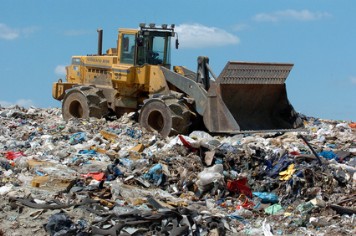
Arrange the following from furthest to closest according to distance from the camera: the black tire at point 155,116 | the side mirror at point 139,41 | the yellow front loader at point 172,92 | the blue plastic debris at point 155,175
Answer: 1. the side mirror at point 139,41
2. the black tire at point 155,116
3. the yellow front loader at point 172,92
4. the blue plastic debris at point 155,175

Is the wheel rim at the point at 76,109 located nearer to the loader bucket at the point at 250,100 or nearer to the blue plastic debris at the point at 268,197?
the loader bucket at the point at 250,100

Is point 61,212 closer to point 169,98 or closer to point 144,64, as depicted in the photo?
point 169,98

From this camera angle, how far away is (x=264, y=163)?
11.1m

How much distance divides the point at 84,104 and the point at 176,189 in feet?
26.4

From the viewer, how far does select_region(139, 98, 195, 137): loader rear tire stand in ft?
49.8

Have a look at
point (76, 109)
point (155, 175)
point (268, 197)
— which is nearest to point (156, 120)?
point (76, 109)

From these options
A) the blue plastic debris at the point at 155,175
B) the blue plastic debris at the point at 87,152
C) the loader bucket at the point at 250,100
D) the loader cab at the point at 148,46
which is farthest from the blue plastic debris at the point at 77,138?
the blue plastic debris at the point at 155,175

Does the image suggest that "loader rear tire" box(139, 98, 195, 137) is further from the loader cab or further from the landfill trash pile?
the landfill trash pile

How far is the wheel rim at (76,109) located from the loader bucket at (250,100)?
187 inches

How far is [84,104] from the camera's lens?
1792 centimetres

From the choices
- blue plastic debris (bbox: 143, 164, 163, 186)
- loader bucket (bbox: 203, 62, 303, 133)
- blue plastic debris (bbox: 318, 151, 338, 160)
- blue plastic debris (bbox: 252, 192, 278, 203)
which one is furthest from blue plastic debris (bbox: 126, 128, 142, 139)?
blue plastic debris (bbox: 252, 192, 278, 203)

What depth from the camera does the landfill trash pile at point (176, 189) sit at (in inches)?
326

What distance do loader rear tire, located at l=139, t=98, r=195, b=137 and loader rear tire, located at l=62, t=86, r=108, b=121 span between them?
196 centimetres

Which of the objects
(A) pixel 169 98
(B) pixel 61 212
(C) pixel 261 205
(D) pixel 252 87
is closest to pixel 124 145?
(A) pixel 169 98
